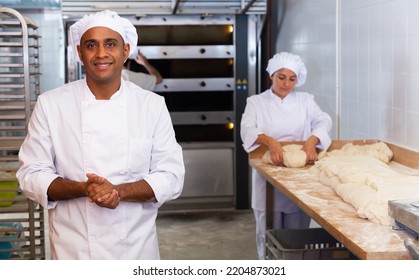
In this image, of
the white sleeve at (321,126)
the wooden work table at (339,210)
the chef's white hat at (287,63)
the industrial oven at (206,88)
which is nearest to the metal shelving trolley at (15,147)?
the wooden work table at (339,210)

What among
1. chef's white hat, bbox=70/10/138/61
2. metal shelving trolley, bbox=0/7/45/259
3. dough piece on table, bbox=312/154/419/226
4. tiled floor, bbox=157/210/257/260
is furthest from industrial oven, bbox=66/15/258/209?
chef's white hat, bbox=70/10/138/61

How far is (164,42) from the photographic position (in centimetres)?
607

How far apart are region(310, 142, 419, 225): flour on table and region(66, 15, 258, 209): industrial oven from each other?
2.56 meters

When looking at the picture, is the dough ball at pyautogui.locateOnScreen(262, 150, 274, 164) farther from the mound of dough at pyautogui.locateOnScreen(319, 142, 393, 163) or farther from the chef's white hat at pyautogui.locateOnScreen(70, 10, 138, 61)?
the chef's white hat at pyautogui.locateOnScreen(70, 10, 138, 61)

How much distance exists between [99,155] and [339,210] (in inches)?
35.3

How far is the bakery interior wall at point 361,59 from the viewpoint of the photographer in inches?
136

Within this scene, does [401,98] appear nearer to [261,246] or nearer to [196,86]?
[261,246]

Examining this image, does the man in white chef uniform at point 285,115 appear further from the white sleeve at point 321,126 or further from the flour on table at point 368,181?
Result: the flour on table at point 368,181

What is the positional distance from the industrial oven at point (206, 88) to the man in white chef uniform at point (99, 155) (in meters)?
3.63

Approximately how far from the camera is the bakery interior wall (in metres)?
3.46

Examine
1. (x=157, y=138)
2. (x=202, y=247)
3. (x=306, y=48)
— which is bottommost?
(x=202, y=247)
